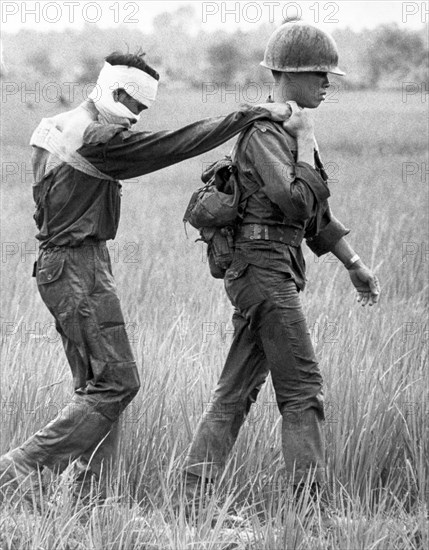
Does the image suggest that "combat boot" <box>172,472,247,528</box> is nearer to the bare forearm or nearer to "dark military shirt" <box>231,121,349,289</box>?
"dark military shirt" <box>231,121,349,289</box>

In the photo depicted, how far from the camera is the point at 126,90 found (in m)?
4.17

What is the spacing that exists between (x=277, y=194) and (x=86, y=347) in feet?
2.75

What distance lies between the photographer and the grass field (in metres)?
3.70

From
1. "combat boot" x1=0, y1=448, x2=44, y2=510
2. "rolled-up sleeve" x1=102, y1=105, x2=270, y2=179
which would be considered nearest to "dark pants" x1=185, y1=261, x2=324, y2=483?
"rolled-up sleeve" x1=102, y1=105, x2=270, y2=179

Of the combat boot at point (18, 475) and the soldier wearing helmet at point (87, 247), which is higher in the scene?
the soldier wearing helmet at point (87, 247)

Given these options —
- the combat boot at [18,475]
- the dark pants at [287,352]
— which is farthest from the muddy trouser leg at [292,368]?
the combat boot at [18,475]

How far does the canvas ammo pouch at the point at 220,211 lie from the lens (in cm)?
404

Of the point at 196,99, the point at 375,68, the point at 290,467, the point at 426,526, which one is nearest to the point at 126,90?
the point at 290,467

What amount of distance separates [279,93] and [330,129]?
559 inches

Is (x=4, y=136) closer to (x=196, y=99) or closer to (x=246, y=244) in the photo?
(x=196, y=99)

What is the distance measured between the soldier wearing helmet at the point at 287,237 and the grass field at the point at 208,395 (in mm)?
267

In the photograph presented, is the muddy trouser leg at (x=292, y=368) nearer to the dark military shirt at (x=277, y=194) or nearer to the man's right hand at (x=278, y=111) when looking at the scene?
the dark military shirt at (x=277, y=194)

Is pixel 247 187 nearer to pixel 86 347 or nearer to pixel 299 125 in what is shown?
pixel 299 125

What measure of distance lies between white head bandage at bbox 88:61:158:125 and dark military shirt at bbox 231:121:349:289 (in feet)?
1.36
